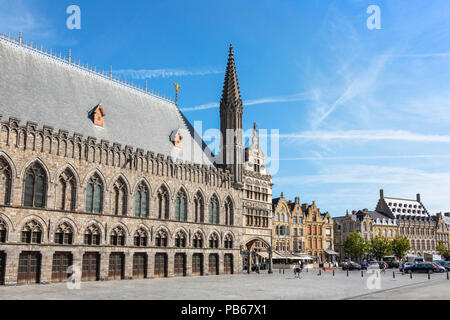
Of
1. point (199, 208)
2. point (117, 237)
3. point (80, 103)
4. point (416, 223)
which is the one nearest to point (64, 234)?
point (117, 237)

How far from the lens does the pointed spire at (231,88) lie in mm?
47375

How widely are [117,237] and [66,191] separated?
5803 millimetres

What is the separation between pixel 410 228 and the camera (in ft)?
350

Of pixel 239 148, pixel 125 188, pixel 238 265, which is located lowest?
pixel 238 265

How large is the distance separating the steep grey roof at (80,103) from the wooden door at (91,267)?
29.9 ft

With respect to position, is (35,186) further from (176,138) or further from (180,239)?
(176,138)

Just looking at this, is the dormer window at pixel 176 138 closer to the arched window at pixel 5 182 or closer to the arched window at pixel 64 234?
the arched window at pixel 64 234

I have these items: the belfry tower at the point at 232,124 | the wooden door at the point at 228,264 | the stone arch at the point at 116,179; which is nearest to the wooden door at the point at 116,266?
the stone arch at the point at 116,179

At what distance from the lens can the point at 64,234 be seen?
30125 millimetres

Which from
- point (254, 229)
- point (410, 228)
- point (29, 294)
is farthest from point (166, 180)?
point (410, 228)

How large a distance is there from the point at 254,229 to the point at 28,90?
27.4m

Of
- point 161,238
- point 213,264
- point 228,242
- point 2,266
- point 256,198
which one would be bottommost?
point 213,264

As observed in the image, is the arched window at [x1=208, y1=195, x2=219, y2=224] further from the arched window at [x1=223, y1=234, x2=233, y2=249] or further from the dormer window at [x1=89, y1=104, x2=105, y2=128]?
the dormer window at [x1=89, y1=104, x2=105, y2=128]
